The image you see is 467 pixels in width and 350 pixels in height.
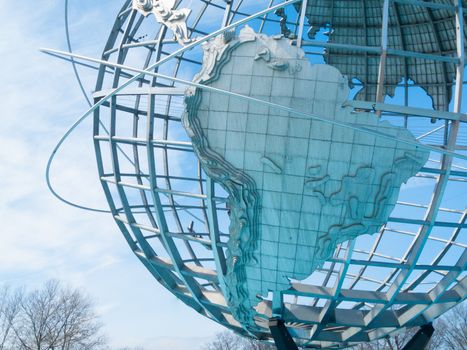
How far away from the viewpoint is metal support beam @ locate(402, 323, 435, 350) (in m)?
11.9

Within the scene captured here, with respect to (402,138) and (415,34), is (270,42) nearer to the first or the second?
(402,138)

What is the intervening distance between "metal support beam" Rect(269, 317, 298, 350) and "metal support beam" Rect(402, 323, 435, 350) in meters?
2.88

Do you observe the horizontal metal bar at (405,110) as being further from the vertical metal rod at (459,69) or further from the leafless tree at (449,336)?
the leafless tree at (449,336)

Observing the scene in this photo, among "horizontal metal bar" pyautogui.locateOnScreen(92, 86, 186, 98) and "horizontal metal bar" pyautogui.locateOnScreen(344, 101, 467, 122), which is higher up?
"horizontal metal bar" pyautogui.locateOnScreen(92, 86, 186, 98)

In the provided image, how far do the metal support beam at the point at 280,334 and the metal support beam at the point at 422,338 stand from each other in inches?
114

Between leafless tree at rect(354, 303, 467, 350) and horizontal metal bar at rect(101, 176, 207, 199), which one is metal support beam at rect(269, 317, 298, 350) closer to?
horizontal metal bar at rect(101, 176, 207, 199)

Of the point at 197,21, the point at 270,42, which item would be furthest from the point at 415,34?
the point at 270,42

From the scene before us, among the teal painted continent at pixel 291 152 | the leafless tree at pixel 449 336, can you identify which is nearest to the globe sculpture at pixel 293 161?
the teal painted continent at pixel 291 152

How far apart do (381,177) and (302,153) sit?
1.33 metres

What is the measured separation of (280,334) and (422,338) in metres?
3.33

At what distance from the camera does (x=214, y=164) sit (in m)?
9.40

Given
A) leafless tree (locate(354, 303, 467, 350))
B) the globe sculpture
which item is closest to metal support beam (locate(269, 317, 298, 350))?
the globe sculpture

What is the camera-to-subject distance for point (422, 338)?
1198cm

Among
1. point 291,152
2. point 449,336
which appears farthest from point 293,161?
point 449,336
